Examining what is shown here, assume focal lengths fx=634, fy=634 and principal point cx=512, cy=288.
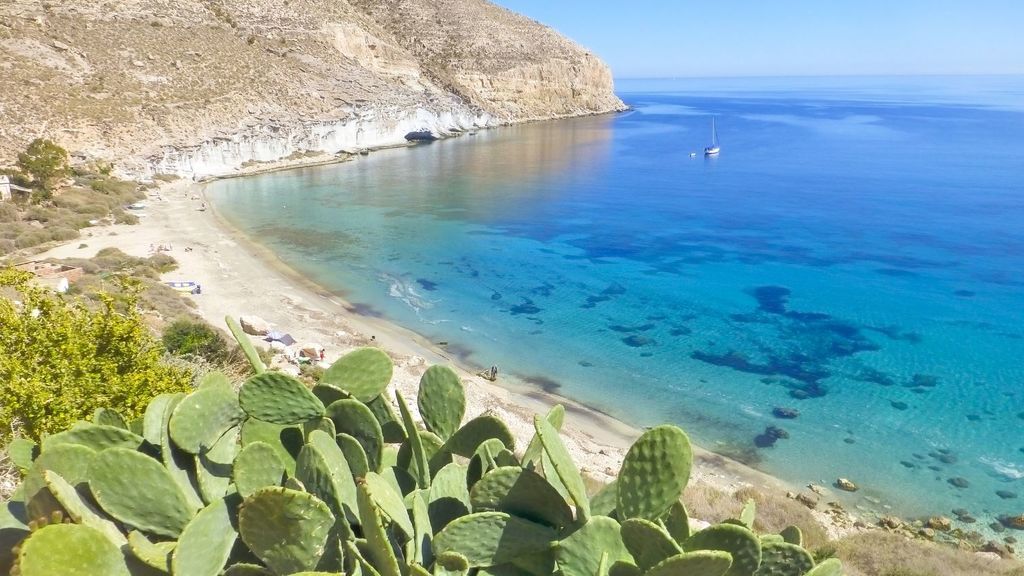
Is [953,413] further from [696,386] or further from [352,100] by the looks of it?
[352,100]

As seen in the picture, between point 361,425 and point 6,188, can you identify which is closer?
point 361,425

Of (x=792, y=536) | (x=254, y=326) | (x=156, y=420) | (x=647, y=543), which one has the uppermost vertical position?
(x=156, y=420)

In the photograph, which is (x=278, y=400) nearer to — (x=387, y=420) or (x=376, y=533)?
(x=387, y=420)

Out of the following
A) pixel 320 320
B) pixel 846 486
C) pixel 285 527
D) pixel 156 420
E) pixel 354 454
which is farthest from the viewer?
pixel 320 320

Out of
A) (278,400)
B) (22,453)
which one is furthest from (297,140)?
(278,400)

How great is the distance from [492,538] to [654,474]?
1.00 meters

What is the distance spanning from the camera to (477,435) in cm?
482

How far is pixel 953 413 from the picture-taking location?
61.2 ft

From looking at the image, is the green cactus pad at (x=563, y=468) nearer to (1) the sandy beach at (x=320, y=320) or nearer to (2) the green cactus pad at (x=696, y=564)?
(2) the green cactus pad at (x=696, y=564)

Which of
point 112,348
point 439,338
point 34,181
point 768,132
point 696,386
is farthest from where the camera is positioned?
point 768,132

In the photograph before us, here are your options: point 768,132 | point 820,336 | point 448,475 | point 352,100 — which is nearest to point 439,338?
point 820,336

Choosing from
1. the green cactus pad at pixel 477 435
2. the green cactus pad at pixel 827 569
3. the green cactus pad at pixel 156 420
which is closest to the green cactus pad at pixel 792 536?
the green cactus pad at pixel 827 569

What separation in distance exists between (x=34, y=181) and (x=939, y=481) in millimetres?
45115

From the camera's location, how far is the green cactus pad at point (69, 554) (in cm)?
276
